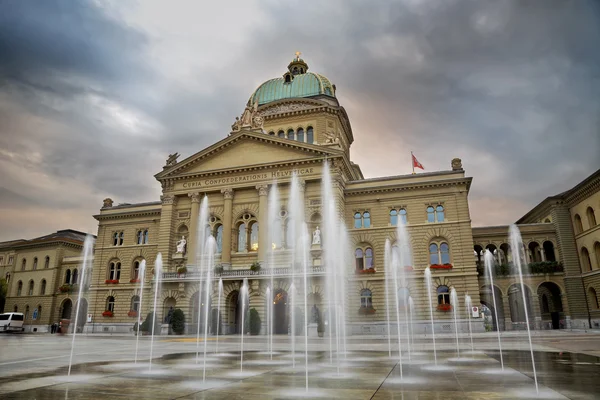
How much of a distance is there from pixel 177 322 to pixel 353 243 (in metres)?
18.7

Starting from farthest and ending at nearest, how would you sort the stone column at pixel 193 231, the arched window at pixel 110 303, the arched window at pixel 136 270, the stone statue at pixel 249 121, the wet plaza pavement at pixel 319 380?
the arched window at pixel 110 303, the arched window at pixel 136 270, the stone statue at pixel 249 121, the stone column at pixel 193 231, the wet plaza pavement at pixel 319 380

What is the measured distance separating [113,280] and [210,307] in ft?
55.8

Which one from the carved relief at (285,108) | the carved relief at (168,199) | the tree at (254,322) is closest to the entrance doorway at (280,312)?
the tree at (254,322)

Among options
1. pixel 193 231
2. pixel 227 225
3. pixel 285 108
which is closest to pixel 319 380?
pixel 227 225

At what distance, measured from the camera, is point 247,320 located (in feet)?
128

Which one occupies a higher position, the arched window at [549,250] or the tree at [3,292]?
the arched window at [549,250]

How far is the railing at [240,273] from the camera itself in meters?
38.4

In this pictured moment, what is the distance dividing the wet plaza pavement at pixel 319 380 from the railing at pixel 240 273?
23840 mm

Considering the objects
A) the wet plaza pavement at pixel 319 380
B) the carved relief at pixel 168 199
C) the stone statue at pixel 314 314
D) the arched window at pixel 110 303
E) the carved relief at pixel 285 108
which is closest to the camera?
the wet plaza pavement at pixel 319 380

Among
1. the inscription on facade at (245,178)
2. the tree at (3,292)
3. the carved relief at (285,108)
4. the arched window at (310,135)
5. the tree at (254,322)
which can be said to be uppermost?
the carved relief at (285,108)

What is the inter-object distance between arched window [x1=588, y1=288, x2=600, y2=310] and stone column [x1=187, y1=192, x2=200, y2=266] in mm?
38736

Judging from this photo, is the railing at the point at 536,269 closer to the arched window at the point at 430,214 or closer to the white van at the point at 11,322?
the arched window at the point at 430,214

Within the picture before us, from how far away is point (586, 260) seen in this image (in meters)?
41.8

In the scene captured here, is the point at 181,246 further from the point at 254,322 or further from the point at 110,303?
the point at 110,303
